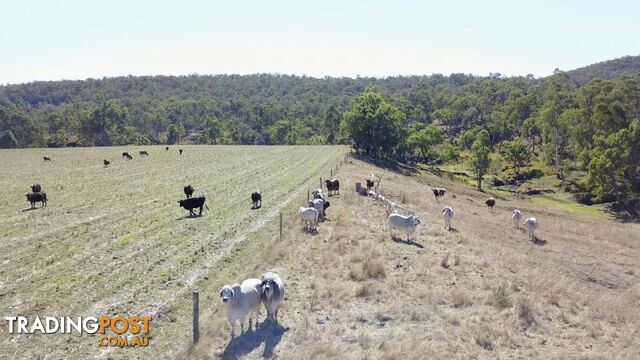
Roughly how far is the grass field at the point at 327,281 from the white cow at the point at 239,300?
607mm

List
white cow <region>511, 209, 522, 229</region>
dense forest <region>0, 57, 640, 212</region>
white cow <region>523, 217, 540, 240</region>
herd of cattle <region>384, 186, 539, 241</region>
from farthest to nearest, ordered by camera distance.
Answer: dense forest <region>0, 57, 640, 212</region> < white cow <region>511, 209, 522, 229</region> < white cow <region>523, 217, 540, 240</region> < herd of cattle <region>384, 186, 539, 241</region>

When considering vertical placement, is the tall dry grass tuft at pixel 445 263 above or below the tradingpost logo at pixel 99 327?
above

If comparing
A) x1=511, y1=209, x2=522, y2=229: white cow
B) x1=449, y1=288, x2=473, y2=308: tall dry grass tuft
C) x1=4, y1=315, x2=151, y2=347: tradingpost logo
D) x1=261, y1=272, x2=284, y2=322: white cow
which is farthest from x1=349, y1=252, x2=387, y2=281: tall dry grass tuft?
x1=511, y1=209, x2=522, y2=229: white cow

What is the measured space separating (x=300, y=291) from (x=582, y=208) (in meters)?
Result: 75.8

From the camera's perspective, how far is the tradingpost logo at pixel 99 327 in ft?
45.4

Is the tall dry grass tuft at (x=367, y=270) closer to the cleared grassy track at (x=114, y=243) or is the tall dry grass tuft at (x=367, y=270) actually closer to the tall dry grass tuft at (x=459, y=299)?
the tall dry grass tuft at (x=459, y=299)

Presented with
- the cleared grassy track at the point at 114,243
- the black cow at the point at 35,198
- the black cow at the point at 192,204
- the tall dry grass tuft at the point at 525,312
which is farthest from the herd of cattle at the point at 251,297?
the black cow at the point at 35,198

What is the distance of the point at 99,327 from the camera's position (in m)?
14.5

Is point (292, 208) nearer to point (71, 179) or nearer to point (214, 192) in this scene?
point (214, 192)

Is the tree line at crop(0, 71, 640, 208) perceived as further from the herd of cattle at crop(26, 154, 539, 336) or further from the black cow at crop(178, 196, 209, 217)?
the black cow at crop(178, 196, 209, 217)

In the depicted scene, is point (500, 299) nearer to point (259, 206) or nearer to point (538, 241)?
point (259, 206)

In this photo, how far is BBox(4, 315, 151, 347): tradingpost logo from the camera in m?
13.8

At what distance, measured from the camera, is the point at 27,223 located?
2972cm

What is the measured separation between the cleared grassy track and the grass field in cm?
9
